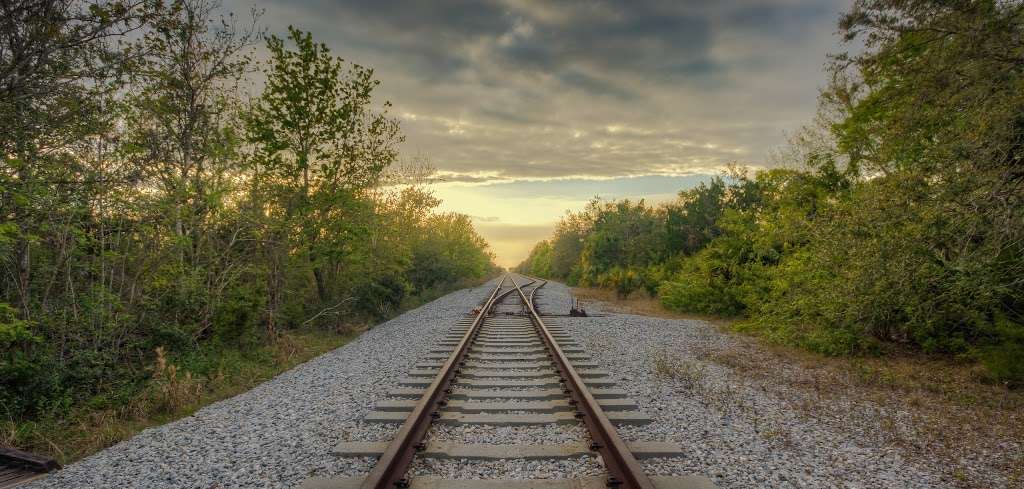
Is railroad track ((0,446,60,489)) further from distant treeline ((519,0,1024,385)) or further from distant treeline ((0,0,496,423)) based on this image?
distant treeline ((519,0,1024,385))

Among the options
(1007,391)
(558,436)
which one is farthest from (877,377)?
(558,436)

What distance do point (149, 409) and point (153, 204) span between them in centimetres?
300

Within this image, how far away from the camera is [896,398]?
6.52 metres

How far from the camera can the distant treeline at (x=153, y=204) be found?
5.42 meters

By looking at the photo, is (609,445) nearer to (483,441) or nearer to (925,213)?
(483,441)

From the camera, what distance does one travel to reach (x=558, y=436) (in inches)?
178

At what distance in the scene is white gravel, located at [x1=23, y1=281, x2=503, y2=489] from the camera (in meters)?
3.89

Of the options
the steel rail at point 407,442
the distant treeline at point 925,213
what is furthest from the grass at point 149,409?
the distant treeline at point 925,213

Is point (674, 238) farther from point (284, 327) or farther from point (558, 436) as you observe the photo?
point (558, 436)

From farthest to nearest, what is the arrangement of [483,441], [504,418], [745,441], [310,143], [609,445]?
[310,143] < [504,418] < [745,441] < [483,441] < [609,445]

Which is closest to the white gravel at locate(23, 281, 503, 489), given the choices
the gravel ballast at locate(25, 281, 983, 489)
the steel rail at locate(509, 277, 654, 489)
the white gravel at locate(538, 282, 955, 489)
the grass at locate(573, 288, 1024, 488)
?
the gravel ballast at locate(25, 281, 983, 489)

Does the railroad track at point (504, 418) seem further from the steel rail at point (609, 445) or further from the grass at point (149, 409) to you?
the grass at point (149, 409)

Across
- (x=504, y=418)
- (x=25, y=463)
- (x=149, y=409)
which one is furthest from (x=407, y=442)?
(x=149, y=409)

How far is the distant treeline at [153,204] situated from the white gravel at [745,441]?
6.50 m
